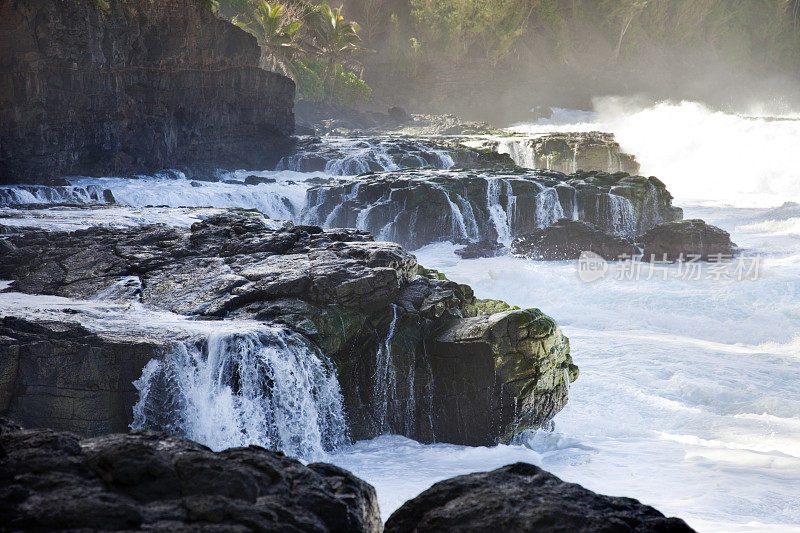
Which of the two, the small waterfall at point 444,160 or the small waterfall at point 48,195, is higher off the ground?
the small waterfall at point 444,160

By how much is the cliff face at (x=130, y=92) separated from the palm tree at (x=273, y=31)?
8.68m

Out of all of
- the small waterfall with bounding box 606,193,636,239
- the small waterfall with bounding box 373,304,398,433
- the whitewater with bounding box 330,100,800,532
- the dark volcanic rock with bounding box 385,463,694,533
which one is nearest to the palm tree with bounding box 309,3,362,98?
the small waterfall with bounding box 606,193,636,239

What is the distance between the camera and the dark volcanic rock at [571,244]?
16656 mm

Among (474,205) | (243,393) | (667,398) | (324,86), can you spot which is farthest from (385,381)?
(324,86)

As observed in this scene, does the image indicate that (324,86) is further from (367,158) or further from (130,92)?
(130,92)

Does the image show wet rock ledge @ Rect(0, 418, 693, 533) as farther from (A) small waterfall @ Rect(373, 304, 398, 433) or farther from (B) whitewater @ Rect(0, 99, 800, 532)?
(A) small waterfall @ Rect(373, 304, 398, 433)

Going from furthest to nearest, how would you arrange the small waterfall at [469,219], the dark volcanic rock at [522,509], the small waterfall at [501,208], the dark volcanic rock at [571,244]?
the small waterfall at [501,208], the small waterfall at [469,219], the dark volcanic rock at [571,244], the dark volcanic rock at [522,509]

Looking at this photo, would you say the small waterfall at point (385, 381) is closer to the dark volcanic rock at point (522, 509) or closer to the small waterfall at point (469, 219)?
the dark volcanic rock at point (522, 509)

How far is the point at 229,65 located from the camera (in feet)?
74.2

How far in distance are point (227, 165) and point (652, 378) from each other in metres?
17.7

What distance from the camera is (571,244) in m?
16.9

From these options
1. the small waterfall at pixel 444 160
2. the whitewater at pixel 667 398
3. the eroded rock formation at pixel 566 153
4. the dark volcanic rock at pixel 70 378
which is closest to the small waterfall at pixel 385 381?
the whitewater at pixel 667 398

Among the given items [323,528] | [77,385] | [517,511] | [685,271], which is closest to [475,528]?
[517,511]

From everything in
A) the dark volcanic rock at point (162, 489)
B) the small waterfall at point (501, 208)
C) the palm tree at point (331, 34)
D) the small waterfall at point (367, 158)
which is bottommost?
the dark volcanic rock at point (162, 489)
